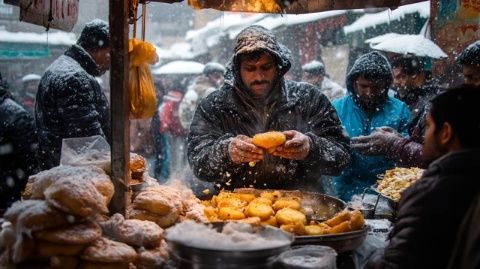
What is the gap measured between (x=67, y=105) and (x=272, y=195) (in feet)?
8.20

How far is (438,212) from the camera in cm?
199

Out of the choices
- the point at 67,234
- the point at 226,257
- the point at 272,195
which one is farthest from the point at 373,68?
the point at 67,234

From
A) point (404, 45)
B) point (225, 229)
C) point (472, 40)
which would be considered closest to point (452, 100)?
point (225, 229)

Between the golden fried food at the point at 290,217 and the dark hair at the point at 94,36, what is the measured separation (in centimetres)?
327

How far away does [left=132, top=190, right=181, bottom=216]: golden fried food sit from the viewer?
99.5 inches

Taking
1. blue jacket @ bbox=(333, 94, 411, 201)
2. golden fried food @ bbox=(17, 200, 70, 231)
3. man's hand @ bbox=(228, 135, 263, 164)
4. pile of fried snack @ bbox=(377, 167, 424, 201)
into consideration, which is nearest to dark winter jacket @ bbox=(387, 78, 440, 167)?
pile of fried snack @ bbox=(377, 167, 424, 201)

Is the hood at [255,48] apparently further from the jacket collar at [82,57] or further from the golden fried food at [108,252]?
the golden fried food at [108,252]

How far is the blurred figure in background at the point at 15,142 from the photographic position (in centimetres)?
392

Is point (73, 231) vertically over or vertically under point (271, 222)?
over

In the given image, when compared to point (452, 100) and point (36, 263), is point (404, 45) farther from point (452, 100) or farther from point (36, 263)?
point (36, 263)

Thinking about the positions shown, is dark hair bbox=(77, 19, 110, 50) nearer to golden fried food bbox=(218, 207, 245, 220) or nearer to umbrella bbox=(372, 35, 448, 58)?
golden fried food bbox=(218, 207, 245, 220)

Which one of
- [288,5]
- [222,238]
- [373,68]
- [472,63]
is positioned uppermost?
[288,5]

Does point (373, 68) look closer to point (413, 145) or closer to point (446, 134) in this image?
point (413, 145)

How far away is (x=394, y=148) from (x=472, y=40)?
3.02 m
